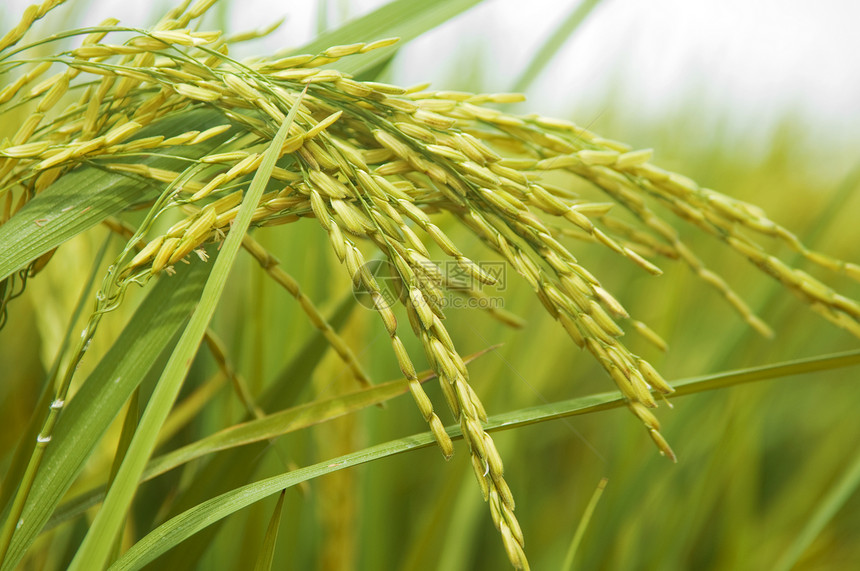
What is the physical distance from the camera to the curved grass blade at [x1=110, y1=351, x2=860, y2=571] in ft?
1.27

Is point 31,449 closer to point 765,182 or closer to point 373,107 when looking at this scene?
point 373,107

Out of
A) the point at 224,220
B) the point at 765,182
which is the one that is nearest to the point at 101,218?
the point at 224,220

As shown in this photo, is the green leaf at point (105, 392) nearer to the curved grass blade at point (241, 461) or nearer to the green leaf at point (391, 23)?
the curved grass blade at point (241, 461)

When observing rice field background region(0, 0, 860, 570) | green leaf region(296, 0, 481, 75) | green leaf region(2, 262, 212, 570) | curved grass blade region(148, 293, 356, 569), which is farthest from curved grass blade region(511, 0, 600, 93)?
green leaf region(2, 262, 212, 570)

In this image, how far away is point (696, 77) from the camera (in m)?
1.94

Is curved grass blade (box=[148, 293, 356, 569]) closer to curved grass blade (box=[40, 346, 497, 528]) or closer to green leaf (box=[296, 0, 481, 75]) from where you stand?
curved grass blade (box=[40, 346, 497, 528])

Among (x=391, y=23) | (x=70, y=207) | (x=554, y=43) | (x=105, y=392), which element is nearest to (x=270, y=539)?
(x=105, y=392)

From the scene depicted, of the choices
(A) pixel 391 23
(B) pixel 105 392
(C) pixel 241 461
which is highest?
(A) pixel 391 23

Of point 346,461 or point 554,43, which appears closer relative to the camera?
point 346,461

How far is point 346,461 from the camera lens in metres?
0.41

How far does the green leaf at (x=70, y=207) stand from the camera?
44 cm

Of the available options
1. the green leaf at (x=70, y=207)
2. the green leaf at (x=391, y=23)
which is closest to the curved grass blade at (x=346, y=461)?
the green leaf at (x=70, y=207)

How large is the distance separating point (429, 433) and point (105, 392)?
0.26m

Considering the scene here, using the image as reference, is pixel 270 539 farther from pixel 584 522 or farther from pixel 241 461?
pixel 584 522
